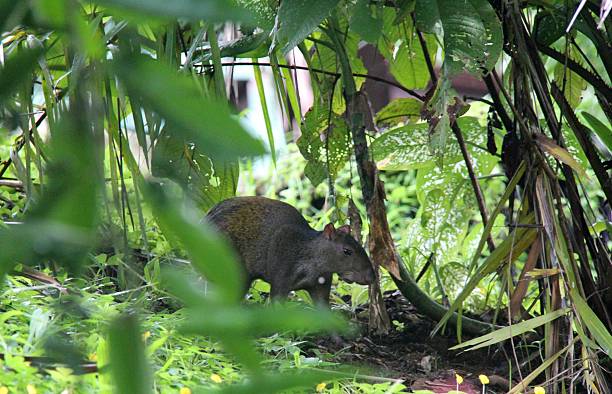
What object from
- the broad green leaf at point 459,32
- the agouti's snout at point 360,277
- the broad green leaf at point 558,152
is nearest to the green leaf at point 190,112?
the broad green leaf at point 459,32

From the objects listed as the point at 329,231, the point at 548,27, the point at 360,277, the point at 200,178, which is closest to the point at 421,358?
the point at 360,277

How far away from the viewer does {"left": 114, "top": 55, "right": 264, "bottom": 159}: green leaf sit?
1.46 feet

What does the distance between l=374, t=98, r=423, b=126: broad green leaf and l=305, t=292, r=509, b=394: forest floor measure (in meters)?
0.84

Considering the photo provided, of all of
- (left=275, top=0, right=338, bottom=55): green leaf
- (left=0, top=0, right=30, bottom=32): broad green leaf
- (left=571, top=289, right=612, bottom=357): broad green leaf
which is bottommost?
(left=571, top=289, right=612, bottom=357): broad green leaf

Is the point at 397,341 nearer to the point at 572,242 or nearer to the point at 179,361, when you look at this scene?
the point at 572,242

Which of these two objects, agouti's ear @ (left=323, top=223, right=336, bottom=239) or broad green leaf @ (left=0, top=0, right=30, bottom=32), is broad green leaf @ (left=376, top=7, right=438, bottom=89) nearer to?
agouti's ear @ (left=323, top=223, right=336, bottom=239)

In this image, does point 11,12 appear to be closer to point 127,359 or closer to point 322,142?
point 127,359

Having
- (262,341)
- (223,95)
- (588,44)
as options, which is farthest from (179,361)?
(588,44)

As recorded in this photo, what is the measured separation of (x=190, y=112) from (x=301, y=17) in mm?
1832

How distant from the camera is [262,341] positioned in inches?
119

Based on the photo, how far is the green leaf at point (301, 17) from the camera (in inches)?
87.8

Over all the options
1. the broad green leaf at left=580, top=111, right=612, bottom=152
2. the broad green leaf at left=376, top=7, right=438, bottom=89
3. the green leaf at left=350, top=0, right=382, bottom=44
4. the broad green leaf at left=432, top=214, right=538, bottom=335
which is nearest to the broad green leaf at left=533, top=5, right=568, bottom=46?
the broad green leaf at left=580, top=111, right=612, bottom=152

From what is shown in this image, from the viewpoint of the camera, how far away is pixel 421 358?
336cm

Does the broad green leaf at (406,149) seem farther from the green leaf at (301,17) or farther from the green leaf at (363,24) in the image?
the green leaf at (301,17)
